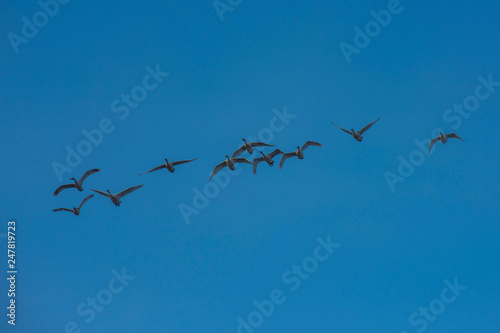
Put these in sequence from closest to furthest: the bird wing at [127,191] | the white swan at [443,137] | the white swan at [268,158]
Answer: the bird wing at [127,191] < the white swan at [268,158] < the white swan at [443,137]

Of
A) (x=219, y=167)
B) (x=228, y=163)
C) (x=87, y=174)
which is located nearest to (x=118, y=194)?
(x=87, y=174)

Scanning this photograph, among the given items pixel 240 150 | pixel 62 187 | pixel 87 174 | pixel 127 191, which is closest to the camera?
pixel 127 191

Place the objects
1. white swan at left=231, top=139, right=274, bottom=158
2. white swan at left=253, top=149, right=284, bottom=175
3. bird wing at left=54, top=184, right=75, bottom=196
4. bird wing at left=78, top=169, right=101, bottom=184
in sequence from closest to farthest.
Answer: white swan at left=231, top=139, right=274, bottom=158, bird wing at left=78, top=169, right=101, bottom=184, bird wing at left=54, top=184, right=75, bottom=196, white swan at left=253, top=149, right=284, bottom=175

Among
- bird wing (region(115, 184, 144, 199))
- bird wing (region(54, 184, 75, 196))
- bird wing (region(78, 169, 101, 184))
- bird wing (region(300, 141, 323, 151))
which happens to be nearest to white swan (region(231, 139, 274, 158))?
bird wing (region(300, 141, 323, 151))

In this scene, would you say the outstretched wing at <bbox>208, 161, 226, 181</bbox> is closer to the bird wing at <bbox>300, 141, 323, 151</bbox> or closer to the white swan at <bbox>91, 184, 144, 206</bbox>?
the white swan at <bbox>91, 184, 144, 206</bbox>

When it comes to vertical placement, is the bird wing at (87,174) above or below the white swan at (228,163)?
above

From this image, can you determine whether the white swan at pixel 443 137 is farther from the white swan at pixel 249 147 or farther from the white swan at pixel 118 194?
the white swan at pixel 118 194

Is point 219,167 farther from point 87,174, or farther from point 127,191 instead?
point 87,174

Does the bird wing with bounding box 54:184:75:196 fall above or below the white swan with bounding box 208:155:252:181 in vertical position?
above

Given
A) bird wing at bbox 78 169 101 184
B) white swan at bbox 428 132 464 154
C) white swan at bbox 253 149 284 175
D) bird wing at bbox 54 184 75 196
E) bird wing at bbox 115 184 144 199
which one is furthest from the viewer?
white swan at bbox 428 132 464 154

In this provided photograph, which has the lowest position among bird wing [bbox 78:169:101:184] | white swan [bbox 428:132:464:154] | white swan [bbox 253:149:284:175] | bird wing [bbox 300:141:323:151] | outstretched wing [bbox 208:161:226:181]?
white swan [bbox 428:132:464:154]

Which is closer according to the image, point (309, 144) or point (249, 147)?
point (249, 147)

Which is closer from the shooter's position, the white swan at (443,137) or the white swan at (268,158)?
the white swan at (268,158)

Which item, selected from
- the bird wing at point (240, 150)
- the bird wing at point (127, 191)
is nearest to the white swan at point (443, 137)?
the bird wing at point (240, 150)
